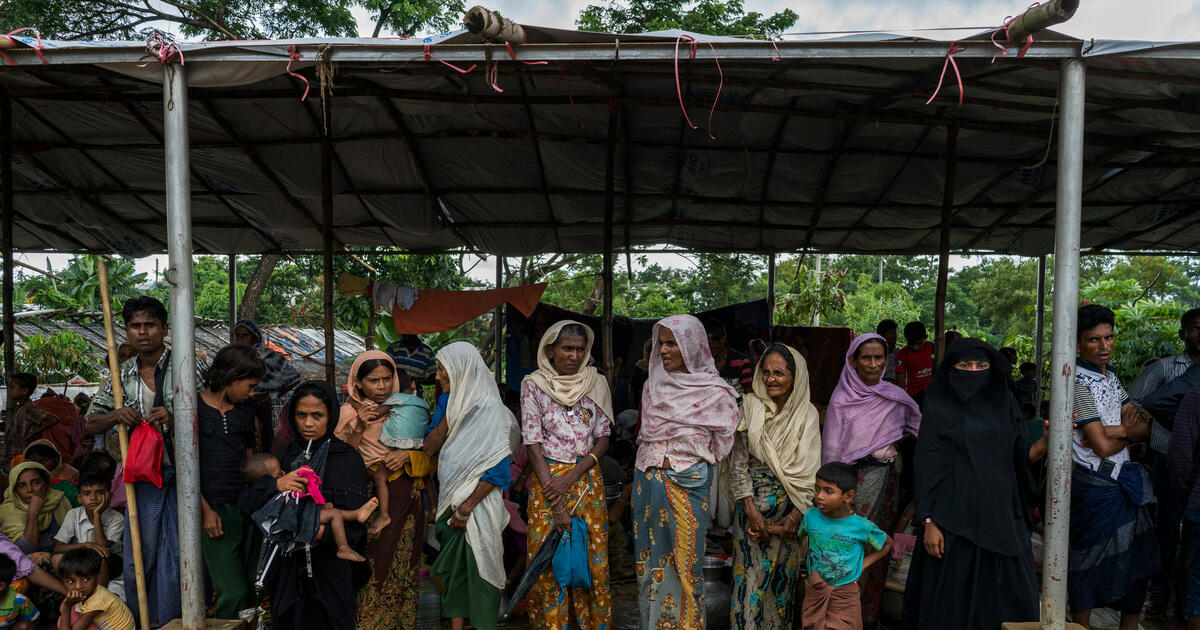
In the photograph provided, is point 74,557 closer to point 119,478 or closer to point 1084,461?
point 119,478

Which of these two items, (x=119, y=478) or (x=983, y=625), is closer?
(x=983, y=625)

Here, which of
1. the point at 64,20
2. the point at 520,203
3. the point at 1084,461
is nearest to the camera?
the point at 1084,461

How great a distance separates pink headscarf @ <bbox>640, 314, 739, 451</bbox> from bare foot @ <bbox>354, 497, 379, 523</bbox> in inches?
49.0

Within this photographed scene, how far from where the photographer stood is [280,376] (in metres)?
4.38

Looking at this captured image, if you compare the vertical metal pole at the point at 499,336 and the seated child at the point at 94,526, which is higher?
the vertical metal pole at the point at 499,336

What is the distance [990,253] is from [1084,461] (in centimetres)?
639

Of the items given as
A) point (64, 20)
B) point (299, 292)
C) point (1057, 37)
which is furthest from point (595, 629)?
point (299, 292)

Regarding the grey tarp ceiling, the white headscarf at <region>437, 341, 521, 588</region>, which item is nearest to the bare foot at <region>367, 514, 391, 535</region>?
the white headscarf at <region>437, 341, 521, 588</region>

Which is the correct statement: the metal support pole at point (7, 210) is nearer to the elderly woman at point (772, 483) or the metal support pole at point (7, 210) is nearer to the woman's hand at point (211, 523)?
the woman's hand at point (211, 523)

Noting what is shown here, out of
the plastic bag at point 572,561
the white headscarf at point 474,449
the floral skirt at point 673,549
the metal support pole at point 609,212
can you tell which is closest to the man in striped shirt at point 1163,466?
the floral skirt at point 673,549

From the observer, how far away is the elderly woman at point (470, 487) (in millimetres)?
3213

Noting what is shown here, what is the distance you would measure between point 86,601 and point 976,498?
12.8 ft

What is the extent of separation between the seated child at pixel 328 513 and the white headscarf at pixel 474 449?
1.54ft

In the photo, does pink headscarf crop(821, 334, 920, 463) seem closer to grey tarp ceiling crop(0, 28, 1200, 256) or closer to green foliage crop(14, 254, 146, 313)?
grey tarp ceiling crop(0, 28, 1200, 256)
